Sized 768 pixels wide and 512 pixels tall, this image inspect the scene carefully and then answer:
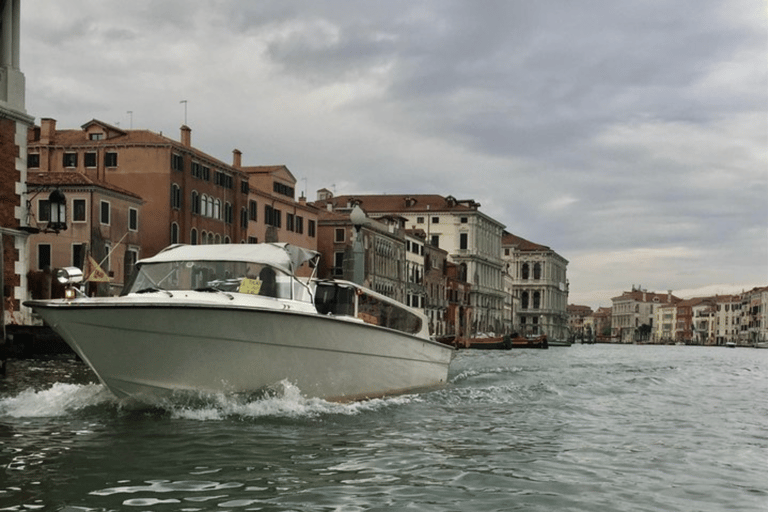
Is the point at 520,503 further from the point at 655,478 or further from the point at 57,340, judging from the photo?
the point at 57,340

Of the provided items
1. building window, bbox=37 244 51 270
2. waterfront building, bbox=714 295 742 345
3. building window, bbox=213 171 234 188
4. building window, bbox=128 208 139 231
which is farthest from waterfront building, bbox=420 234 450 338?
waterfront building, bbox=714 295 742 345

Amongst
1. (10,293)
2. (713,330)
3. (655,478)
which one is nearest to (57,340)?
(10,293)

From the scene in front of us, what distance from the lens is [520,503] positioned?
6.68 meters

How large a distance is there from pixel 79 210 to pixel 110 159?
527cm

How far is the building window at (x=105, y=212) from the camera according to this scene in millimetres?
37531

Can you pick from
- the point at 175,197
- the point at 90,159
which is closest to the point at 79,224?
the point at 90,159

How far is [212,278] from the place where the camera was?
11.1 meters

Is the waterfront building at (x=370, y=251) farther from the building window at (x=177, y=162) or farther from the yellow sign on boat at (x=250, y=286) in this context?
the yellow sign on boat at (x=250, y=286)

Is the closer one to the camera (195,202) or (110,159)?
(110,159)

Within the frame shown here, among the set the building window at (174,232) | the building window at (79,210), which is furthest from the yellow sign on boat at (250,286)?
the building window at (174,232)

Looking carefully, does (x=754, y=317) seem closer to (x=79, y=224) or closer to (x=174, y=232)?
(x=174, y=232)

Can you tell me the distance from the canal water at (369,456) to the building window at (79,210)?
24781 millimetres

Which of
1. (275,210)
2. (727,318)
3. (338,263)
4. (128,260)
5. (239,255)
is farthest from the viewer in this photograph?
(727,318)

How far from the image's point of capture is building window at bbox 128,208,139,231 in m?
39.5
